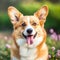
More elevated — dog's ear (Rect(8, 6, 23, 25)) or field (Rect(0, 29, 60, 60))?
dog's ear (Rect(8, 6, 23, 25))

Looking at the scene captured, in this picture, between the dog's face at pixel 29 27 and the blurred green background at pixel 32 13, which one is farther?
the blurred green background at pixel 32 13

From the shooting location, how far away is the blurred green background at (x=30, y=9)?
4.21 m

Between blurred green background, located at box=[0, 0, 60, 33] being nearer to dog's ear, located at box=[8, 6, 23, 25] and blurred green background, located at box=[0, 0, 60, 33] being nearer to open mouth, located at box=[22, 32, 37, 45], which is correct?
dog's ear, located at box=[8, 6, 23, 25]

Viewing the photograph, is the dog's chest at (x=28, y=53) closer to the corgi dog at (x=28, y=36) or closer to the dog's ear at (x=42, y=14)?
the corgi dog at (x=28, y=36)

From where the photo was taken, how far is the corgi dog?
4.04 metres

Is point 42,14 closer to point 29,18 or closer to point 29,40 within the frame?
point 29,18

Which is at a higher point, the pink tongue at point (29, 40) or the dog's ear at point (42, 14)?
the dog's ear at point (42, 14)

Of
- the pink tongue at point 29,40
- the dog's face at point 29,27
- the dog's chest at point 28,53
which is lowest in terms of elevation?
the dog's chest at point 28,53

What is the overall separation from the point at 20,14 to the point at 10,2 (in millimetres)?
215

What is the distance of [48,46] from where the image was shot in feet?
13.8

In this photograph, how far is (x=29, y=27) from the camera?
399 cm

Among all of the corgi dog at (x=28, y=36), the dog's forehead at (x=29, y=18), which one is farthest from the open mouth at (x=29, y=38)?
the dog's forehead at (x=29, y=18)

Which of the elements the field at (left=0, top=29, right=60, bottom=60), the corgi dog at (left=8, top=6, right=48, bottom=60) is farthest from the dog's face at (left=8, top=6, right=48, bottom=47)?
the field at (left=0, top=29, right=60, bottom=60)

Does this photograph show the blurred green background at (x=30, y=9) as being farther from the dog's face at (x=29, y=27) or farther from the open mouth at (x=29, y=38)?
the open mouth at (x=29, y=38)
